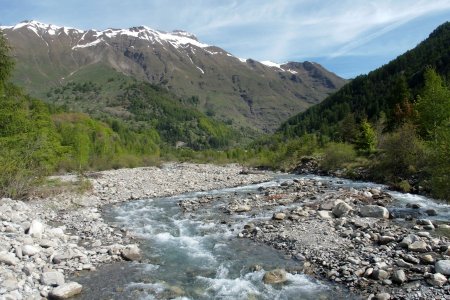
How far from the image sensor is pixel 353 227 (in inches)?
890

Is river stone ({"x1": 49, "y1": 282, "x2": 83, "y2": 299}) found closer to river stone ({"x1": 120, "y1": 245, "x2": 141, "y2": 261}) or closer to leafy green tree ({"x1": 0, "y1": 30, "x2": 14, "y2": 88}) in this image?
river stone ({"x1": 120, "y1": 245, "x2": 141, "y2": 261})

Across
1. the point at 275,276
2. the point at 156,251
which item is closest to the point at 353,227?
the point at 275,276

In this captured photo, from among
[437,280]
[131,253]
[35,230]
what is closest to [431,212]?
[437,280]

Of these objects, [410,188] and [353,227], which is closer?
[353,227]

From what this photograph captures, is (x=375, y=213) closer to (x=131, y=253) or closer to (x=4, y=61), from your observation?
(x=131, y=253)

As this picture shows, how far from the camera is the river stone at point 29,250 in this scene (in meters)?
17.2

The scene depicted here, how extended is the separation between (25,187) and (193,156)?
108 m

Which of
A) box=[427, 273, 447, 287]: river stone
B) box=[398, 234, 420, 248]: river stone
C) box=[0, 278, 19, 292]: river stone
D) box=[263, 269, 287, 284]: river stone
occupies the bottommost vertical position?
box=[263, 269, 287, 284]: river stone

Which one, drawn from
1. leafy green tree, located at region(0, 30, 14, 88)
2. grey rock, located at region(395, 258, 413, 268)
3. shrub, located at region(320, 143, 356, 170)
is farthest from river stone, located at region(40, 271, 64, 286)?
shrub, located at region(320, 143, 356, 170)

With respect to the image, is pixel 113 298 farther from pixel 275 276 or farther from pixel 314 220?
pixel 314 220

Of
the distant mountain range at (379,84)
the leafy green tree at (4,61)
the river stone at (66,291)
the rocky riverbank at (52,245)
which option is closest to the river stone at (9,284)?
the rocky riverbank at (52,245)

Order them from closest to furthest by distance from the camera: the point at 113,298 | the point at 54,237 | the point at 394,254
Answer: the point at 113,298
the point at 394,254
the point at 54,237

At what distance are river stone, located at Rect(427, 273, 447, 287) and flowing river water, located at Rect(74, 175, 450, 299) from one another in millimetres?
2986

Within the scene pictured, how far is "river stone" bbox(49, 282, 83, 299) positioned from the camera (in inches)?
560
